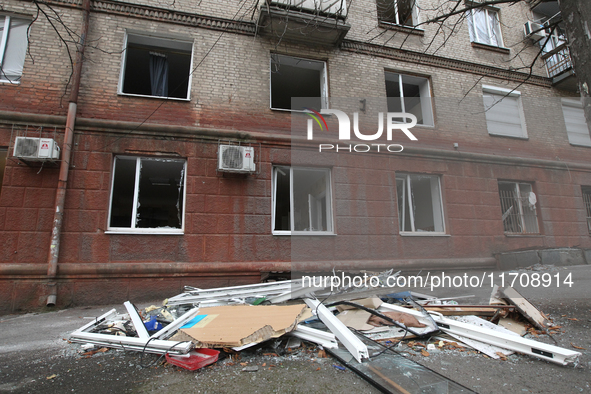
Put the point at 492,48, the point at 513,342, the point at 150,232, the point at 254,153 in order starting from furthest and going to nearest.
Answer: the point at 492,48 < the point at 254,153 < the point at 150,232 < the point at 513,342

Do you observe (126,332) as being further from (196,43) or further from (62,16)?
(62,16)

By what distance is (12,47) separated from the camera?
247 inches

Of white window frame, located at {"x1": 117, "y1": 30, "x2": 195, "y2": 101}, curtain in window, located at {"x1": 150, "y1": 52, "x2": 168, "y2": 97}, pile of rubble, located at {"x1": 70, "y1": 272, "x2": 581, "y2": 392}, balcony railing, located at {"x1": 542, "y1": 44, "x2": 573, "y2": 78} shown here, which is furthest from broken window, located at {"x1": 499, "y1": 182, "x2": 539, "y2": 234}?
curtain in window, located at {"x1": 150, "y1": 52, "x2": 168, "y2": 97}

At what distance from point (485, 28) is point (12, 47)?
12758 millimetres

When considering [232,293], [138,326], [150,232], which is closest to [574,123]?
[232,293]

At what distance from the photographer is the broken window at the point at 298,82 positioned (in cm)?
786

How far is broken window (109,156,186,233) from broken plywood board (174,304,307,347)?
3043 mm

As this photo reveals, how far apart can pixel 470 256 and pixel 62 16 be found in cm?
1073

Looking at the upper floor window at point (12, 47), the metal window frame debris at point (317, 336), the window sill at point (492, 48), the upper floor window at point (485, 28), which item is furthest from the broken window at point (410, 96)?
the upper floor window at point (12, 47)

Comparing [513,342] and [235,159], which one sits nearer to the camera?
[513,342]

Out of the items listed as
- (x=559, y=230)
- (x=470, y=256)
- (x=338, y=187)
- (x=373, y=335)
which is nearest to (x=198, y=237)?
(x=338, y=187)

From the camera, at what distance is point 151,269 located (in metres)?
5.78

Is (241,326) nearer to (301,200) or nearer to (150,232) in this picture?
(150,232)

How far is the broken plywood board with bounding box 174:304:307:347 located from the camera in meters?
2.90
